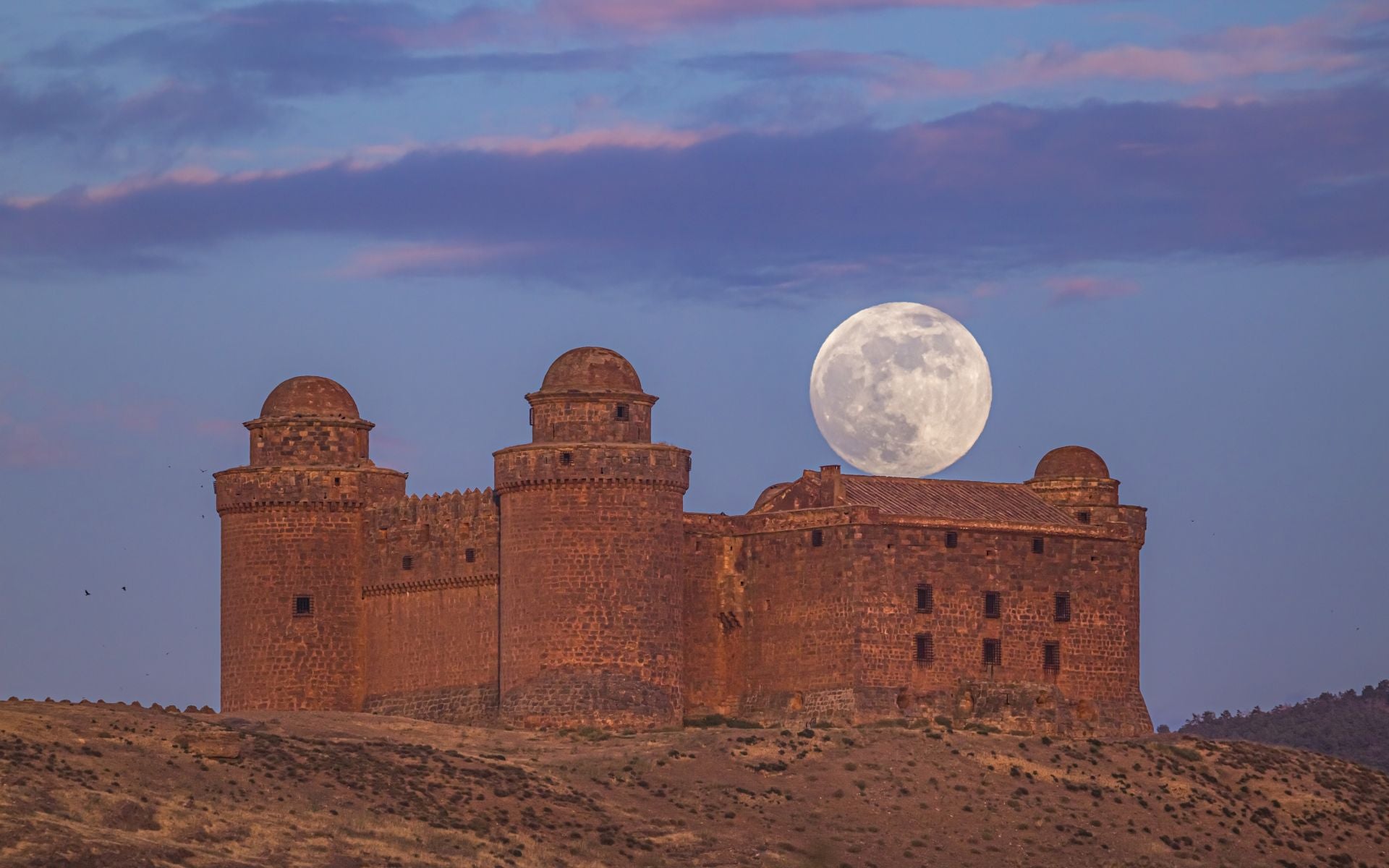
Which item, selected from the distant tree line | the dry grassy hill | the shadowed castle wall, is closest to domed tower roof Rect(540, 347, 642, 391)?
the shadowed castle wall

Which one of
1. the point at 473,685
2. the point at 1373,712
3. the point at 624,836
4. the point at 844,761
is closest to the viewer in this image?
the point at 624,836

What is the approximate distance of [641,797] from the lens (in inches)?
3221

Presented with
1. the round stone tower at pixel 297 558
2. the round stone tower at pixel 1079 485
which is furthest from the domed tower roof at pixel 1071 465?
the round stone tower at pixel 297 558

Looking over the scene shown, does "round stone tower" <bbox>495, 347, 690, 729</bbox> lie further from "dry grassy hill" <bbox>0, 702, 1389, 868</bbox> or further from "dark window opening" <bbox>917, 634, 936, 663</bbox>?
"dark window opening" <bbox>917, 634, 936, 663</bbox>

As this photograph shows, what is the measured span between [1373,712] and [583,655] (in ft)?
189

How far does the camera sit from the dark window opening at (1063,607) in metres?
93.8

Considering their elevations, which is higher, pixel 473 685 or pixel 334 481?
pixel 334 481

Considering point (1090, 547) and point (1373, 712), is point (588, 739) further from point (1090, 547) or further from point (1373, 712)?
point (1373, 712)

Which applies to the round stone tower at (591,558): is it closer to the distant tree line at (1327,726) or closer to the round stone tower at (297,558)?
the round stone tower at (297,558)

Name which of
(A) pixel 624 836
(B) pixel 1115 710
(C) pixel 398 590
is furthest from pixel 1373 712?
(A) pixel 624 836

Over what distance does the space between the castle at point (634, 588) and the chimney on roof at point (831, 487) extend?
0.10 m

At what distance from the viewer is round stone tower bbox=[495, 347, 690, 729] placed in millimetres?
88312

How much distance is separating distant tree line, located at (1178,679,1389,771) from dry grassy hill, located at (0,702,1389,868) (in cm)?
3571

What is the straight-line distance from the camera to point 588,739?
3410 inches
